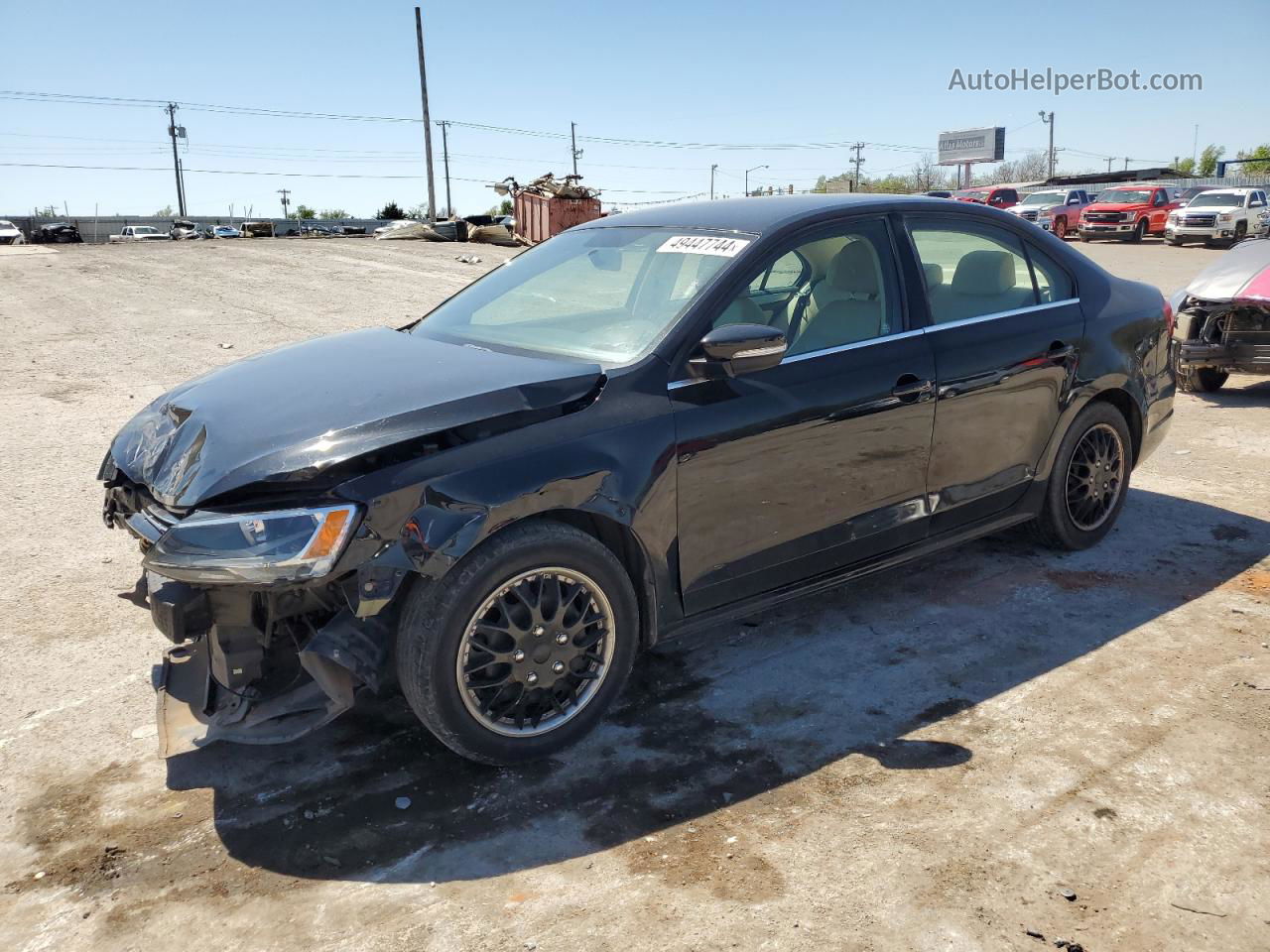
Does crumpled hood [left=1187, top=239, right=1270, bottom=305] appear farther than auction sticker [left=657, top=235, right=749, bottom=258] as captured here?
Yes

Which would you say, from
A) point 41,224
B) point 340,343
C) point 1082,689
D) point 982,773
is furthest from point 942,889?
point 41,224

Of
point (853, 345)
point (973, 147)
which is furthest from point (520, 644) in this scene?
point (973, 147)

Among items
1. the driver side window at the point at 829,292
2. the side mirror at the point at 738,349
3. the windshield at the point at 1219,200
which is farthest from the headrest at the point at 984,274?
the windshield at the point at 1219,200

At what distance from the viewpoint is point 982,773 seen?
3.19m

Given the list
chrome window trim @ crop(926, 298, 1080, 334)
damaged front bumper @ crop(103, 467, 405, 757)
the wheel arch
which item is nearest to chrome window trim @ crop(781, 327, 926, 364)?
chrome window trim @ crop(926, 298, 1080, 334)

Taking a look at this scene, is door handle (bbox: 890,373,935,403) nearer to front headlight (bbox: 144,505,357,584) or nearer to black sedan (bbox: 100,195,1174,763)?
black sedan (bbox: 100,195,1174,763)

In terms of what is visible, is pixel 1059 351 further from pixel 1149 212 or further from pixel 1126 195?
pixel 1126 195

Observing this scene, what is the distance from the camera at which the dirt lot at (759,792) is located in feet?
8.48

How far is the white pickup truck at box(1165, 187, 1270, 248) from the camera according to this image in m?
29.6

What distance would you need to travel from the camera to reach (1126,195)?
33781mm

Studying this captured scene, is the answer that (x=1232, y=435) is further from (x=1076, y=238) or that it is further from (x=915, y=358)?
(x=1076, y=238)

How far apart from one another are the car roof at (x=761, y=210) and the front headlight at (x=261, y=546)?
196cm

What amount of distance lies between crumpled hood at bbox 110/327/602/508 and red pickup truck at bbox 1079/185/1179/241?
112ft

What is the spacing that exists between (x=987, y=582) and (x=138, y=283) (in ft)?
58.2
